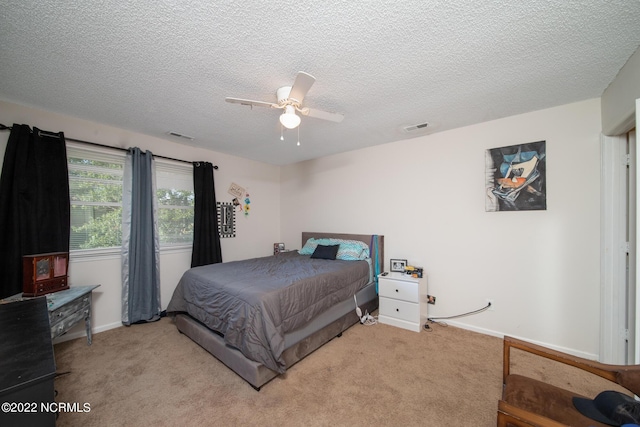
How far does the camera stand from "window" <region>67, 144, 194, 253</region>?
2713 mm

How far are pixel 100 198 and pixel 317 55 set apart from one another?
121 inches

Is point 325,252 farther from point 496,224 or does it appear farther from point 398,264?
point 496,224

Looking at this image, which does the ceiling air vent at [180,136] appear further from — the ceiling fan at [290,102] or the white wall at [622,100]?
the white wall at [622,100]

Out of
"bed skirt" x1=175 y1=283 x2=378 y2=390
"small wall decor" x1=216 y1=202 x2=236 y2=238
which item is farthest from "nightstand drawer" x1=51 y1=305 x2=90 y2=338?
"small wall decor" x1=216 y1=202 x2=236 y2=238

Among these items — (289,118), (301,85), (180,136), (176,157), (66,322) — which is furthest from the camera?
(176,157)

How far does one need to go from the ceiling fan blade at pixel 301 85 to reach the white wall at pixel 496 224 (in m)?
2.10

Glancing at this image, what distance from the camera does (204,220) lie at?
3615mm

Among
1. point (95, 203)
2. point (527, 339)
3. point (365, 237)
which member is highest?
point (95, 203)

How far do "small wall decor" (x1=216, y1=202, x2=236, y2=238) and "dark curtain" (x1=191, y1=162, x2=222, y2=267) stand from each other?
203mm

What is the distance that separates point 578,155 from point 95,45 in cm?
409

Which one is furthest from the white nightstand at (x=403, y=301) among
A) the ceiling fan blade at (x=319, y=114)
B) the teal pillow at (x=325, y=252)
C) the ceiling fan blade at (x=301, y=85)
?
Answer: the ceiling fan blade at (x=301, y=85)

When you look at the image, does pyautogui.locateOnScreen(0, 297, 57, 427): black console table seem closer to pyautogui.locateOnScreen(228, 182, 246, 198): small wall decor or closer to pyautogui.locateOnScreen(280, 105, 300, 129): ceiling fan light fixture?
pyautogui.locateOnScreen(280, 105, 300, 129): ceiling fan light fixture

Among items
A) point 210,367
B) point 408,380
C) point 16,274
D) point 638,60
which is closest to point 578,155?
point 638,60

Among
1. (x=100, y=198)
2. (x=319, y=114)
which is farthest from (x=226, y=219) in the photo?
(x=319, y=114)
